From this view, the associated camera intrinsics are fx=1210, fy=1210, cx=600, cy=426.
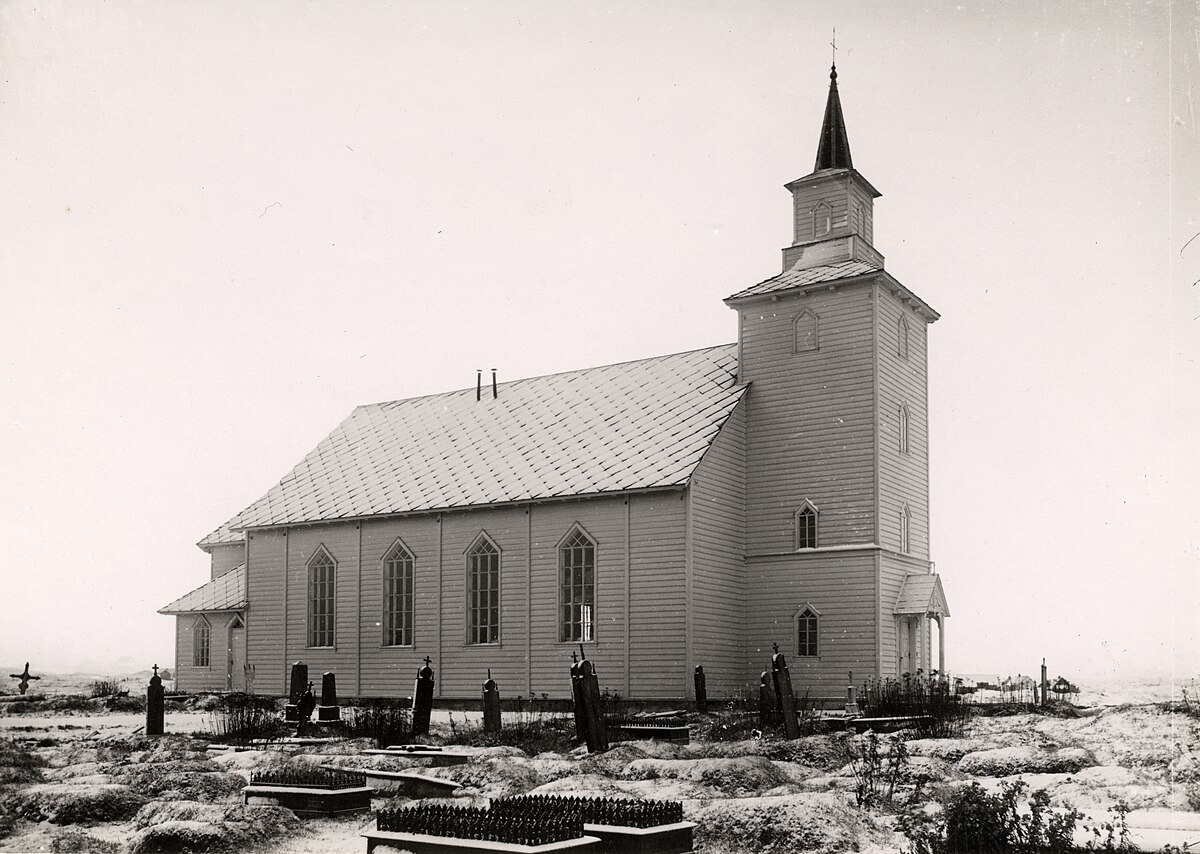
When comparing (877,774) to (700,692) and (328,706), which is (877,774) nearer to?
(700,692)

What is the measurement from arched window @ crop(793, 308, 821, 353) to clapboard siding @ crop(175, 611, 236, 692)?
71.9ft

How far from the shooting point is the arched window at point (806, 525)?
31.8m

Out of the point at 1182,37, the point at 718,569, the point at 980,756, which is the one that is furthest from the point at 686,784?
the point at 718,569

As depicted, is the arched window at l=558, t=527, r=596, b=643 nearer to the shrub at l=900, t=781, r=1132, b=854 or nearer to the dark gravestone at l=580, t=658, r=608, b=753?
the dark gravestone at l=580, t=658, r=608, b=753

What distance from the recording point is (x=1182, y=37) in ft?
43.5

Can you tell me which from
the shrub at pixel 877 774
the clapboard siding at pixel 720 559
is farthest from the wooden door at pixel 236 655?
the shrub at pixel 877 774

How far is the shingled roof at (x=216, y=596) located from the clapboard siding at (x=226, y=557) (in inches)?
109

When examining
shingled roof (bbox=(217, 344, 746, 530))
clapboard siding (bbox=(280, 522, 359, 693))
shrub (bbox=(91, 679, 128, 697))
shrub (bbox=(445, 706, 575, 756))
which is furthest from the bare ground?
shrub (bbox=(91, 679, 128, 697))

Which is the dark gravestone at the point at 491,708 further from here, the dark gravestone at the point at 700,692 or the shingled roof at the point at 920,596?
the shingled roof at the point at 920,596

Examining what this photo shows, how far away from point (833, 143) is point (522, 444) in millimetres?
12821

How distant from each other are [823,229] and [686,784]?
76.4 ft

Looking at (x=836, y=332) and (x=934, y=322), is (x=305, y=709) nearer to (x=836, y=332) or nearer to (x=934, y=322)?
(x=836, y=332)

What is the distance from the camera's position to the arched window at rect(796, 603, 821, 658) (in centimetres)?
3100

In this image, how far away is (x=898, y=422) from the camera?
108 ft
